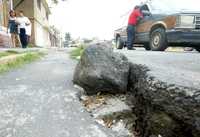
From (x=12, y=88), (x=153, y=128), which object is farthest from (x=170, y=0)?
(x=153, y=128)

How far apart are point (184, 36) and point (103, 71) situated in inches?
258

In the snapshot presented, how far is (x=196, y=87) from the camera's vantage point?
7.70 feet

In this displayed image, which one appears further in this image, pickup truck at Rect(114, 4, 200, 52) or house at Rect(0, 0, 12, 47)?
house at Rect(0, 0, 12, 47)

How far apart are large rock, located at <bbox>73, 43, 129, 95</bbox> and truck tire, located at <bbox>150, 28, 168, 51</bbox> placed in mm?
6434

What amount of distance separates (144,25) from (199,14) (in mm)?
2052

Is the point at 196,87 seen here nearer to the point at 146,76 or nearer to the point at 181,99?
the point at 181,99

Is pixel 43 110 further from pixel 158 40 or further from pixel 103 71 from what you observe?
pixel 158 40

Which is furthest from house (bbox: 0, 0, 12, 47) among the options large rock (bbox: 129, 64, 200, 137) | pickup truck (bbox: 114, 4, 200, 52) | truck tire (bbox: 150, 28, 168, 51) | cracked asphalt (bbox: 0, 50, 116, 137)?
large rock (bbox: 129, 64, 200, 137)

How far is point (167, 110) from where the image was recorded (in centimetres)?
235

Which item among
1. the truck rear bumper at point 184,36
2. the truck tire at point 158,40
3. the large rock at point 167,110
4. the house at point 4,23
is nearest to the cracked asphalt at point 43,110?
the large rock at point 167,110

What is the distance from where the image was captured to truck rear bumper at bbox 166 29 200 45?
9484 millimetres

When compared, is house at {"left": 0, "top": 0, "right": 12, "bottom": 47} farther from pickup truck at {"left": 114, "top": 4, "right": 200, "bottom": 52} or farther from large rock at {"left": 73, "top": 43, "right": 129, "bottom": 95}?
large rock at {"left": 73, "top": 43, "right": 129, "bottom": 95}

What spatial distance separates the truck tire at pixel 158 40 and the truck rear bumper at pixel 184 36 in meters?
0.29

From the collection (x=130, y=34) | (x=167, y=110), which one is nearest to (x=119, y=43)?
(x=130, y=34)
